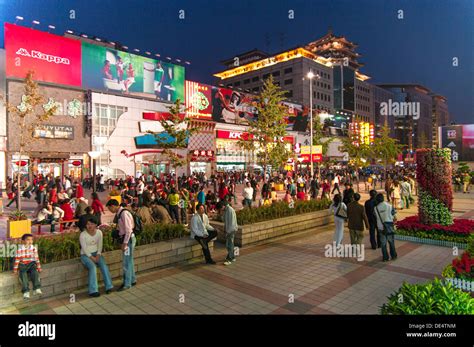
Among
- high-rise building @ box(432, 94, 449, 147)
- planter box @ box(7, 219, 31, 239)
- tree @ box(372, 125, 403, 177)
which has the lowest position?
planter box @ box(7, 219, 31, 239)

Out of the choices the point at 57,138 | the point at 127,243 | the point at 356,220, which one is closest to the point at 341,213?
the point at 356,220

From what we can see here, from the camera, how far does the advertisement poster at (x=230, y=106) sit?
4853 cm

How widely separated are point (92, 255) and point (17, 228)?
6.46 meters

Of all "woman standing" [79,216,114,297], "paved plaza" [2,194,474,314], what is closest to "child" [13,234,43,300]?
"paved plaza" [2,194,474,314]

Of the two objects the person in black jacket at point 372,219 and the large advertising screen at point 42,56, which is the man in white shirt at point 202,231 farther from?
the large advertising screen at point 42,56

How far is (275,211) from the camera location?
12.3 m

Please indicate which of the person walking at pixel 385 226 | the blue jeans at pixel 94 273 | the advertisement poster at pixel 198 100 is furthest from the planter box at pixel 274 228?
the advertisement poster at pixel 198 100

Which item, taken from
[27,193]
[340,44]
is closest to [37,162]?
[27,193]

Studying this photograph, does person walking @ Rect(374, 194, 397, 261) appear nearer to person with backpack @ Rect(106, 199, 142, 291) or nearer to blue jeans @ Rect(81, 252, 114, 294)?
person with backpack @ Rect(106, 199, 142, 291)

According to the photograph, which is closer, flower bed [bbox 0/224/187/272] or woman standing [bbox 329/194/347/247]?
flower bed [bbox 0/224/187/272]

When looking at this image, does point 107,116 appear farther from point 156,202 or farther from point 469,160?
point 469,160

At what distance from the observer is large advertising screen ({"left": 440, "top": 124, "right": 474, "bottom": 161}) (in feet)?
164
